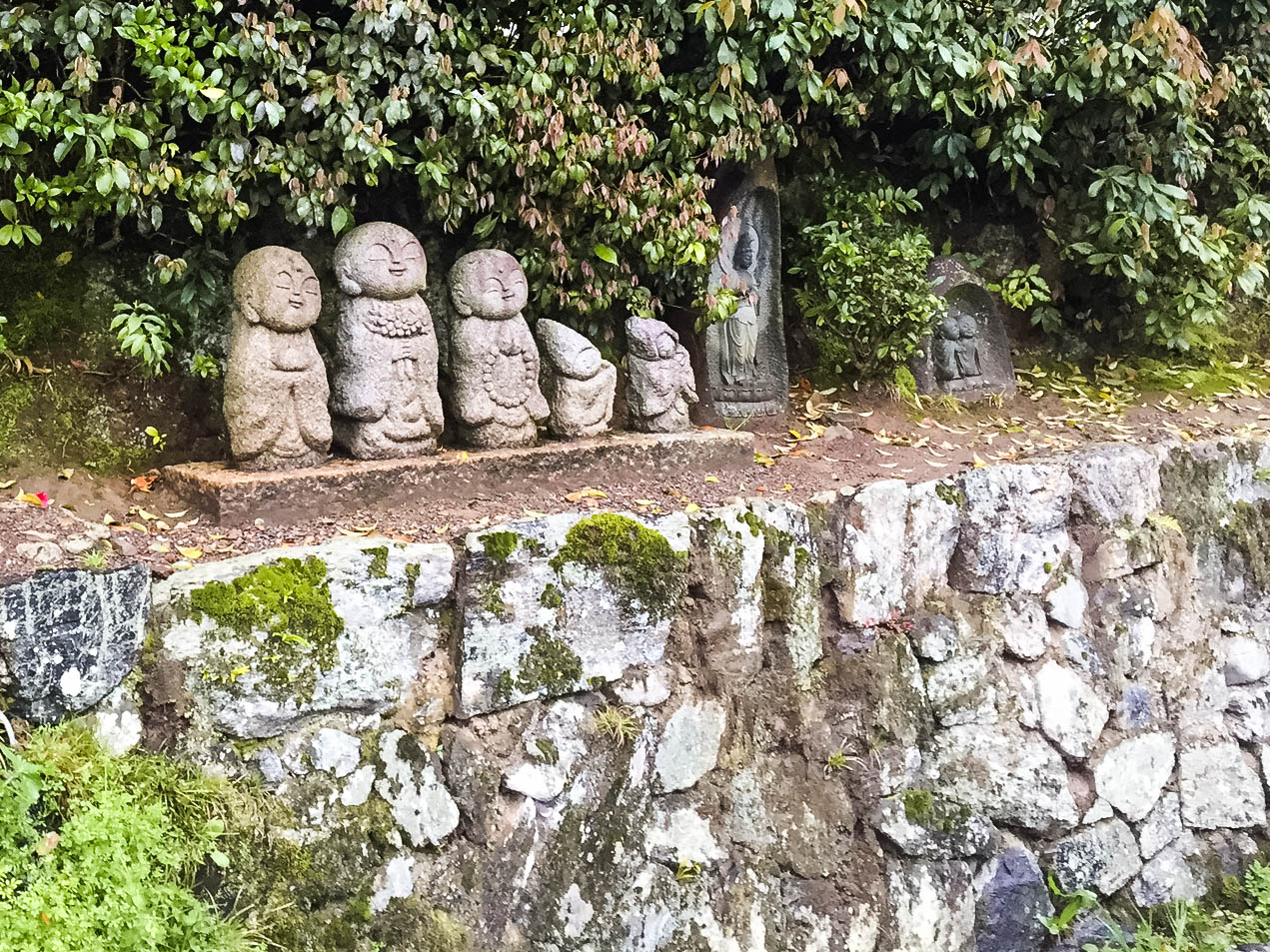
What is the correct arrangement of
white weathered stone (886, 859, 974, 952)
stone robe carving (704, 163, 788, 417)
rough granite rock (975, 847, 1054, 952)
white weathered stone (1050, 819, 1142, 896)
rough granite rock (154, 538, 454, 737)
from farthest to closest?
1. stone robe carving (704, 163, 788, 417)
2. white weathered stone (1050, 819, 1142, 896)
3. rough granite rock (975, 847, 1054, 952)
4. white weathered stone (886, 859, 974, 952)
5. rough granite rock (154, 538, 454, 737)

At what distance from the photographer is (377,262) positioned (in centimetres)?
444

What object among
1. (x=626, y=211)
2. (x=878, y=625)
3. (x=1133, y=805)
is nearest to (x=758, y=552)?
(x=878, y=625)

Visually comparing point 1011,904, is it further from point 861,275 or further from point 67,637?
point 67,637

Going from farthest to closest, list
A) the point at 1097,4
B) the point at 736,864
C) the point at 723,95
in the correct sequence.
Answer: the point at 1097,4, the point at 723,95, the point at 736,864

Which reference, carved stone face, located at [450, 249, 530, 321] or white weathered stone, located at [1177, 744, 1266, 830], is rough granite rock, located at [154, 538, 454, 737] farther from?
white weathered stone, located at [1177, 744, 1266, 830]

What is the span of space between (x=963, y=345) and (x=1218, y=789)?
3.12 metres

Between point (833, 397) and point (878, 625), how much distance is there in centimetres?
214

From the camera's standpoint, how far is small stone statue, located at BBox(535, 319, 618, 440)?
5059 mm

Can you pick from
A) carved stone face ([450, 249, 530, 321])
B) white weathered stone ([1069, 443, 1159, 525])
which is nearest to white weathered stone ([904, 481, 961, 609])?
white weathered stone ([1069, 443, 1159, 525])

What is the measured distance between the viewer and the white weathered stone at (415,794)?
3578 millimetres

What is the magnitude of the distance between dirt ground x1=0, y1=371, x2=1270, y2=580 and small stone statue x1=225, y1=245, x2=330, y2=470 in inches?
13.0

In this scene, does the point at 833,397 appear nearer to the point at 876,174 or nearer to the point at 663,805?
the point at 876,174

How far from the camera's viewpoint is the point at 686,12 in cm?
543

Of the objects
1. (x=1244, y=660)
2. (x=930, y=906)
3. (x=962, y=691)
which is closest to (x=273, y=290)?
(x=962, y=691)
